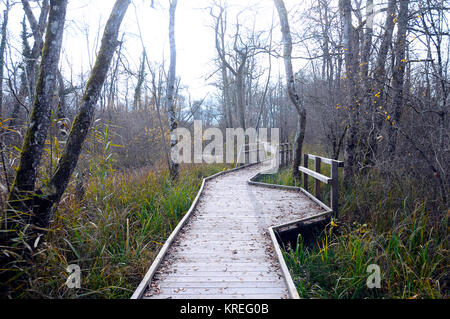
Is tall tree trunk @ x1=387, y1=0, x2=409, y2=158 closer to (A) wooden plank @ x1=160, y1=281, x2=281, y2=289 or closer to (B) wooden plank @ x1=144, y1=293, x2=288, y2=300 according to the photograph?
(A) wooden plank @ x1=160, y1=281, x2=281, y2=289

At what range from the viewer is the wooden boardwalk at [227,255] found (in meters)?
2.88

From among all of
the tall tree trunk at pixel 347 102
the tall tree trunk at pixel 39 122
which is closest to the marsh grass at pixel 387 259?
the tall tree trunk at pixel 347 102

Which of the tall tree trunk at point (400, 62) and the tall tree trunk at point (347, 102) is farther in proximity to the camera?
the tall tree trunk at point (347, 102)

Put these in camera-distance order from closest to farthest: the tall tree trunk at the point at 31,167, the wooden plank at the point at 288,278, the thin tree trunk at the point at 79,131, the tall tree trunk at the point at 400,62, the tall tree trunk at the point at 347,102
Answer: the wooden plank at the point at 288,278 < the tall tree trunk at the point at 31,167 < the thin tree trunk at the point at 79,131 < the tall tree trunk at the point at 400,62 < the tall tree trunk at the point at 347,102

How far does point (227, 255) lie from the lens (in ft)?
12.1

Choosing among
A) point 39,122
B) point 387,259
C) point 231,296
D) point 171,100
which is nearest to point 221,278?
point 231,296

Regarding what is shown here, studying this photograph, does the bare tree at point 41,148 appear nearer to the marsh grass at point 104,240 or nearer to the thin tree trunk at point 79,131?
the thin tree trunk at point 79,131

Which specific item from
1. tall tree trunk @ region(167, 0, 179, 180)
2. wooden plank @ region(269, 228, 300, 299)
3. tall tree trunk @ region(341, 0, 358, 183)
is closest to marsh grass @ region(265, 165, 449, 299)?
wooden plank @ region(269, 228, 300, 299)

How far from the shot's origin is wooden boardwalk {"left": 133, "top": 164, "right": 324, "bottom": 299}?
288cm

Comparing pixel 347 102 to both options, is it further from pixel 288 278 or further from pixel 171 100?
pixel 288 278

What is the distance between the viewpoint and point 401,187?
5160mm
